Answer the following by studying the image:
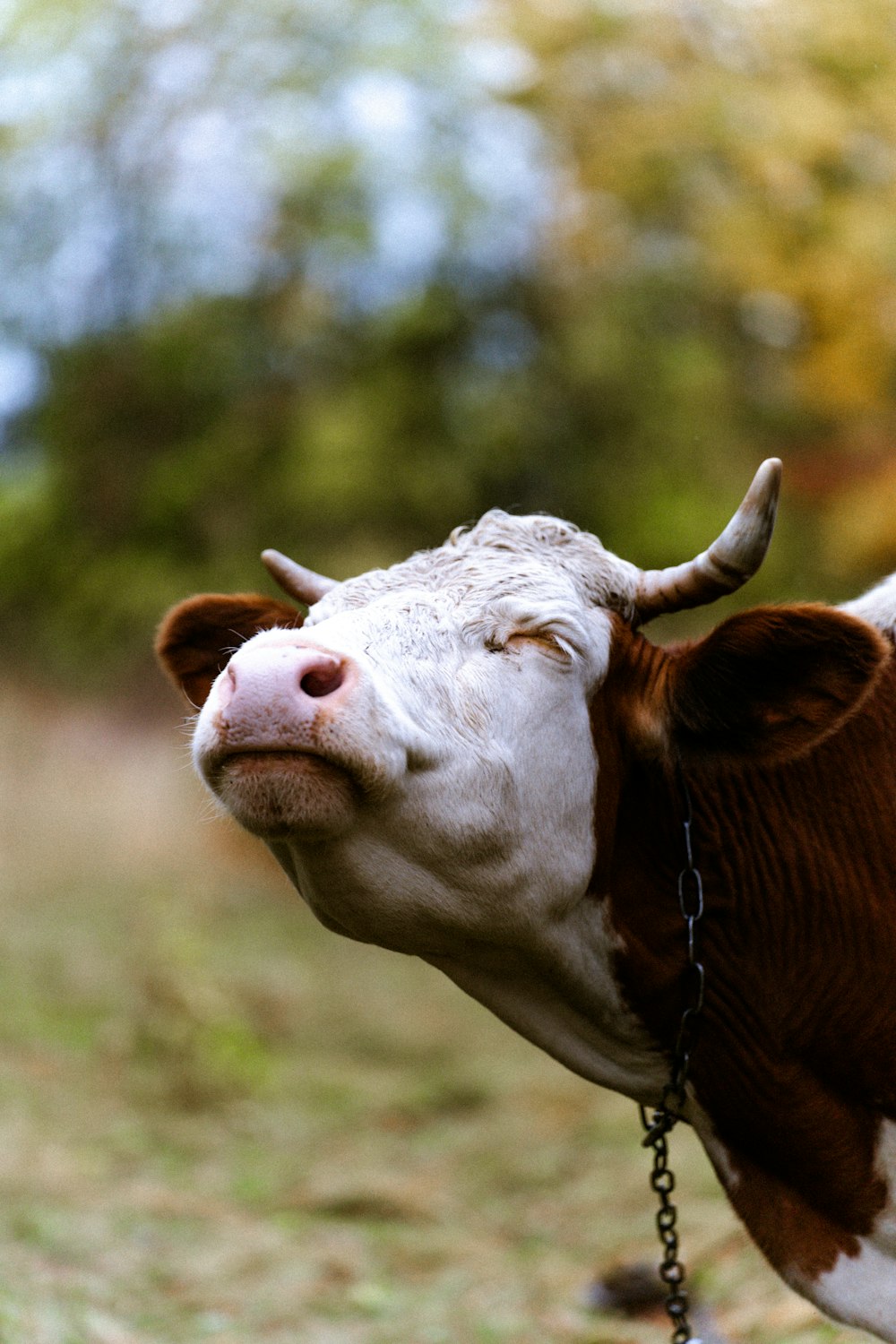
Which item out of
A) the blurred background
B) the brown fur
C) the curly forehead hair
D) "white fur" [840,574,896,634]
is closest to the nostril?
the curly forehead hair

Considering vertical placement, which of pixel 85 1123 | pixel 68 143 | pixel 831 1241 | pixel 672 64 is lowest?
pixel 831 1241

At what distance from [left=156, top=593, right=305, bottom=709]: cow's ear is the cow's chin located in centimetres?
62

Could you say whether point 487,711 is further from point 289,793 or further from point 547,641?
point 289,793

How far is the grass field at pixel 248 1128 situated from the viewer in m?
4.45

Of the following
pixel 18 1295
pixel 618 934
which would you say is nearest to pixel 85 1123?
pixel 18 1295

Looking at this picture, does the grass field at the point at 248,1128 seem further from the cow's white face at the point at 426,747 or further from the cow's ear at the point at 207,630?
A: the cow's white face at the point at 426,747

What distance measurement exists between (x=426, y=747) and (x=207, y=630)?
2.74 ft

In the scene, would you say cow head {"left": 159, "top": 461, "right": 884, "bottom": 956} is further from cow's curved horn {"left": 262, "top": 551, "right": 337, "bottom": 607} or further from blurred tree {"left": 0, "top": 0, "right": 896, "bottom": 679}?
blurred tree {"left": 0, "top": 0, "right": 896, "bottom": 679}

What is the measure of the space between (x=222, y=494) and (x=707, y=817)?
965cm

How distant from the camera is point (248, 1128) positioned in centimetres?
657

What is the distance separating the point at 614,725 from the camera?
2525 mm

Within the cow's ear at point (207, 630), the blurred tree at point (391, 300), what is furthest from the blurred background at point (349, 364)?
the cow's ear at point (207, 630)

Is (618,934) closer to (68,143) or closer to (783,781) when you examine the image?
(783,781)

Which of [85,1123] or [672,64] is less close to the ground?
[672,64]
